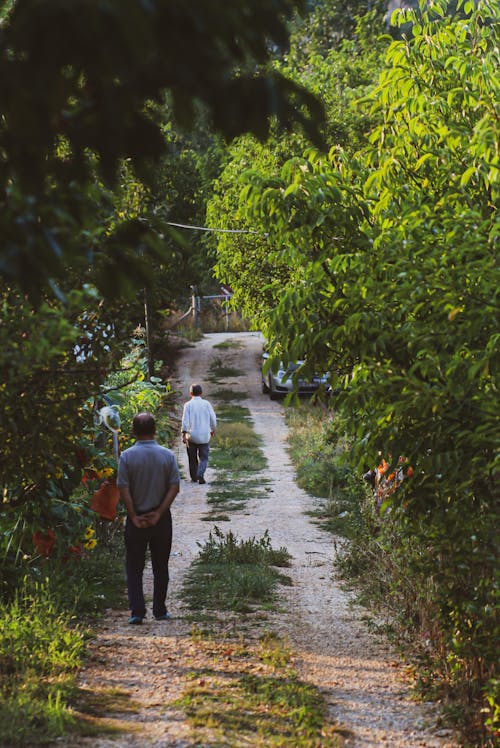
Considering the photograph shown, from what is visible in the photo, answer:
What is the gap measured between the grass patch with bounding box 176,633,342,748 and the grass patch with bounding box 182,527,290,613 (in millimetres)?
1293

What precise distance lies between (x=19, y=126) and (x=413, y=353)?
11.8ft

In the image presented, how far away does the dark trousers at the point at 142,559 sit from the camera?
7.55m

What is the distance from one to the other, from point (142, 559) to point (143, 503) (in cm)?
44

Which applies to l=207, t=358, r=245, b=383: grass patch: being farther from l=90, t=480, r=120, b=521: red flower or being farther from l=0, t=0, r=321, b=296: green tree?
l=0, t=0, r=321, b=296: green tree

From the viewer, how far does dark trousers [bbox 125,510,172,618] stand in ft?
24.8

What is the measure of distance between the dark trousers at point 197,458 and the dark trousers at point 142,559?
7.90 m

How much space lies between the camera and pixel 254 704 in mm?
5734

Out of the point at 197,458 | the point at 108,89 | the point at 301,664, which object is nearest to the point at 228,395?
the point at 197,458

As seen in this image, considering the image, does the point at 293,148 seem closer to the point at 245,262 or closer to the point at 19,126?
the point at 245,262

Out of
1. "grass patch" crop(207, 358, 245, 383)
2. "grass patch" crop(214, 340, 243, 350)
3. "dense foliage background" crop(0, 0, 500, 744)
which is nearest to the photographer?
"dense foliage background" crop(0, 0, 500, 744)

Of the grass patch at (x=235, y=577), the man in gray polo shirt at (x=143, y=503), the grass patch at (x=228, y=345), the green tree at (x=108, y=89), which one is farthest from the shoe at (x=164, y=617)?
the grass patch at (x=228, y=345)

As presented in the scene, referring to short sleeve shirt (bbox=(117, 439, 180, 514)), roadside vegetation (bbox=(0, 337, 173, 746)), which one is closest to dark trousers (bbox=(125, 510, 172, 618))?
short sleeve shirt (bbox=(117, 439, 180, 514))

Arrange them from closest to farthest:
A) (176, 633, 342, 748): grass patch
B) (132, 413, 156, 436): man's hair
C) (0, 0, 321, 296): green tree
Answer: (0, 0, 321, 296): green tree
(176, 633, 342, 748): grass patch
(132, 413, 156, 436): man's hair

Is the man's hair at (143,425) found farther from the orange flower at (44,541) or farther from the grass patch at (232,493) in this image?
the grass patch at (232,493)
